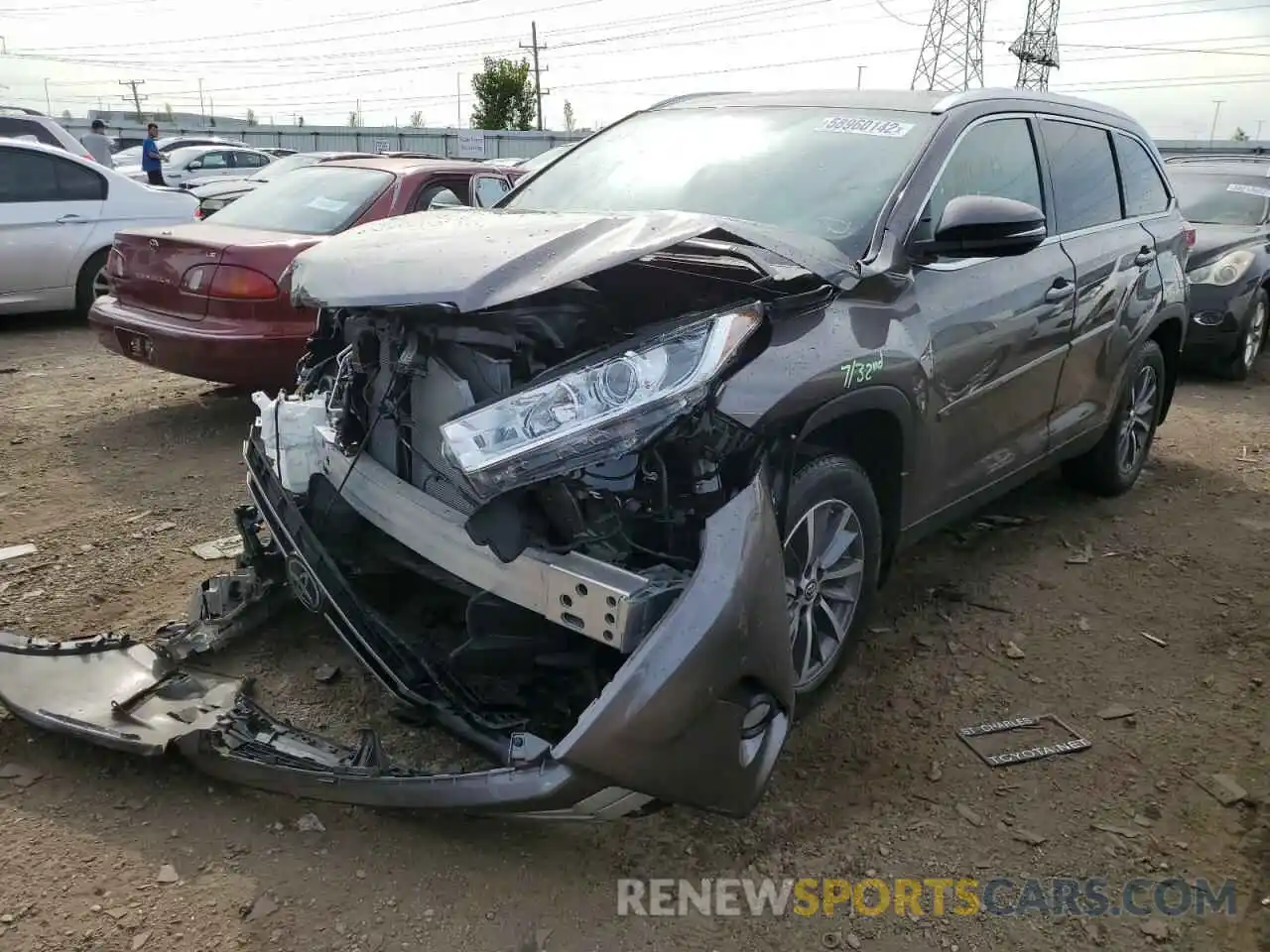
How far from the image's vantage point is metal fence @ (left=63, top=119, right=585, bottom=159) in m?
35.1

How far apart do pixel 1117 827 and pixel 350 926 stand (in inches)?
77.9

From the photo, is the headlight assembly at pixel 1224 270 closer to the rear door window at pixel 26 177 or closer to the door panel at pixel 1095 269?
the door panel at pixel 1095 269

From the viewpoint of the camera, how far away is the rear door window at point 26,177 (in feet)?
26.6

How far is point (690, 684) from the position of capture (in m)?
2.01

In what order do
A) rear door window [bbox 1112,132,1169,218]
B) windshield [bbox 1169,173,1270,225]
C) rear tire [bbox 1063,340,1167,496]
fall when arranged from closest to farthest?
rear door window [bbox 1112,132,1169,218], rear tire [bbox 1063,340,1167,496], windshield [bbox 1169,173,1270,225]

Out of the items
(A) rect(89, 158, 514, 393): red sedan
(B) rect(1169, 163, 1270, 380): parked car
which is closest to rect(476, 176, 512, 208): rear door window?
(A) rect(89, 158, 514, 393): red sedan

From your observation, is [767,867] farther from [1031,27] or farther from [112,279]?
[1031,27]

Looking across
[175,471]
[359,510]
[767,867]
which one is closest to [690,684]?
[767,867]

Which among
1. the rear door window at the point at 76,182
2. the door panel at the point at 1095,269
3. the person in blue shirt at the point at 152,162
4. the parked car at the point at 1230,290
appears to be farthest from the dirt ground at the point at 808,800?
the person in blue shirt at the point at 152,162

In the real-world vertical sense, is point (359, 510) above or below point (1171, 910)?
above

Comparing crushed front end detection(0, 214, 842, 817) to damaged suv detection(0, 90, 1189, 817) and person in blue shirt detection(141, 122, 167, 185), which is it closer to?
damaged suv detection(0, 90, 1189, 817)

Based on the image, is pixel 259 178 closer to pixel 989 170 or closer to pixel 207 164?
pixel 989 170

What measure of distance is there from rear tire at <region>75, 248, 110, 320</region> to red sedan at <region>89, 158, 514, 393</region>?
3.21m

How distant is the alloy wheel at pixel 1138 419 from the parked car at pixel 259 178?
5039mm
